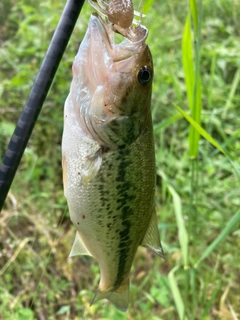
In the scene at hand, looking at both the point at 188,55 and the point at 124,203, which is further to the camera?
the point at 188,55

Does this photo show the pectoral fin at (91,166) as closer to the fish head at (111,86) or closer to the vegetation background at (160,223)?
the fish head at (111,86)

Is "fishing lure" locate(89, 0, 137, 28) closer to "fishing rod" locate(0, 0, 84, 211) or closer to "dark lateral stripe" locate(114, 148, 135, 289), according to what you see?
"fishing rod" locate(0, 0, 84, 211)

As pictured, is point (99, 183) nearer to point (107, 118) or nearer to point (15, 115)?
point (107, 118)

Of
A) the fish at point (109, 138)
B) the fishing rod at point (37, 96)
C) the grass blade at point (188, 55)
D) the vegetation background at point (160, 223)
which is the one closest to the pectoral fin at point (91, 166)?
the fish at point (109, 138)

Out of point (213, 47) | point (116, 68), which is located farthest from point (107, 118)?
point (213, 47)

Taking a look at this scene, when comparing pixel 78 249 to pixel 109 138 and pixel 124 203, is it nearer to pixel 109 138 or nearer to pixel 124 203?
pixel 124 203

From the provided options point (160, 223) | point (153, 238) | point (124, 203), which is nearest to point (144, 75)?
point (124, 203)

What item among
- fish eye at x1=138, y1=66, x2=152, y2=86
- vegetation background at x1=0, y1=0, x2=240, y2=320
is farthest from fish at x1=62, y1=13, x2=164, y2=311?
vegetation background at x1=0, y1=0, x2=240, y2=320
